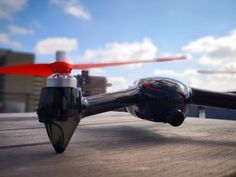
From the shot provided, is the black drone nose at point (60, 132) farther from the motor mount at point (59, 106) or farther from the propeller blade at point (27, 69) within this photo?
the propeller blade at point (27, 69)

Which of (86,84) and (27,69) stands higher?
(27,69)

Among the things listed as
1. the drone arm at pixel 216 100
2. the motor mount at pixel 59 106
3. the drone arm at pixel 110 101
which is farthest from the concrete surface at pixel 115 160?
the drone arm at pixel 216 100

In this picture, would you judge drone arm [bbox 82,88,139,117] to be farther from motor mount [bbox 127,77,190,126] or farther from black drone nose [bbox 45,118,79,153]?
black drone nose [bbox 45,118,79,153]

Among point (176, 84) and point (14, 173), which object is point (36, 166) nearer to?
point (14, 173)

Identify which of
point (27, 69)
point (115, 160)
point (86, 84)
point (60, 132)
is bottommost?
point (115, 160)

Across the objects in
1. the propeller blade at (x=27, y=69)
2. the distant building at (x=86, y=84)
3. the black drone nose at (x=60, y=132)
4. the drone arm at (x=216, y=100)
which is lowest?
the black drone nose at (x=60, y=132)

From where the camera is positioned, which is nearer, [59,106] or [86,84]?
[59,106]

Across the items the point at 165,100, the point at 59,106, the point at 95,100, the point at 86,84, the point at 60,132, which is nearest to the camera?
the point at 59,106

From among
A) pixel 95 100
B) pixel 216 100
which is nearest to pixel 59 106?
pixel 95 100

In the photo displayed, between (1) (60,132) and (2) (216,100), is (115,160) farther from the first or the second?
(2) (216,100)
